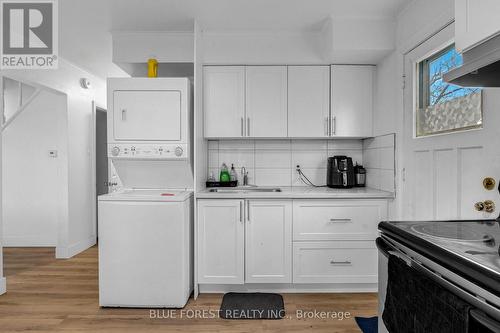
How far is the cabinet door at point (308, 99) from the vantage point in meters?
2.98

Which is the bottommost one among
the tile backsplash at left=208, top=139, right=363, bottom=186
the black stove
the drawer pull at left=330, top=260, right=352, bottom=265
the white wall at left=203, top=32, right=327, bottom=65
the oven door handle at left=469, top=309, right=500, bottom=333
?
the drawer pull at left=330, top=260, right=352, bottom=265

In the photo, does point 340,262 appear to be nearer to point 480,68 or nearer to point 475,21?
point 480,68

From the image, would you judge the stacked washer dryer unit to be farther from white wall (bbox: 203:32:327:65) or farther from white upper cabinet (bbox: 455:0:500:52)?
white upper cabinet (bbox: 455:0:500:52)

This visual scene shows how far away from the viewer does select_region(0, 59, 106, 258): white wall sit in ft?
12.3

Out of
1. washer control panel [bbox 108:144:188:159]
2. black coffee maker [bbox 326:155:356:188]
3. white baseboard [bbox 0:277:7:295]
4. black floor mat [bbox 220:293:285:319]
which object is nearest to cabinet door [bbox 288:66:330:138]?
black coffee maker [bbox 326:155:356:188]

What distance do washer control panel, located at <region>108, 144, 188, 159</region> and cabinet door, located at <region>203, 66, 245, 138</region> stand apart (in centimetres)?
43

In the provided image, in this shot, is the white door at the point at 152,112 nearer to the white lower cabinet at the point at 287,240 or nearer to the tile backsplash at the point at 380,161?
the white lower cabinet at the point at 287,240

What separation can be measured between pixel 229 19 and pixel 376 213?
2.01m

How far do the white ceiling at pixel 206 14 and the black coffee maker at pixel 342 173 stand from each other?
122 cm

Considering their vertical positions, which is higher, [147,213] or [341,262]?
[147,213]

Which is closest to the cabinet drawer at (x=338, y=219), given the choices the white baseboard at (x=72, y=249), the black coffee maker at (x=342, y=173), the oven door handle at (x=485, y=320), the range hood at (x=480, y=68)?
the black coffee maker at (x=342, y=173)

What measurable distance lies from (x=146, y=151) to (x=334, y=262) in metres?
1.81

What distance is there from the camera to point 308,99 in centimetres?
299

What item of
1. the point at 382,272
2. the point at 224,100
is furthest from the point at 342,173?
the point at 382,272
